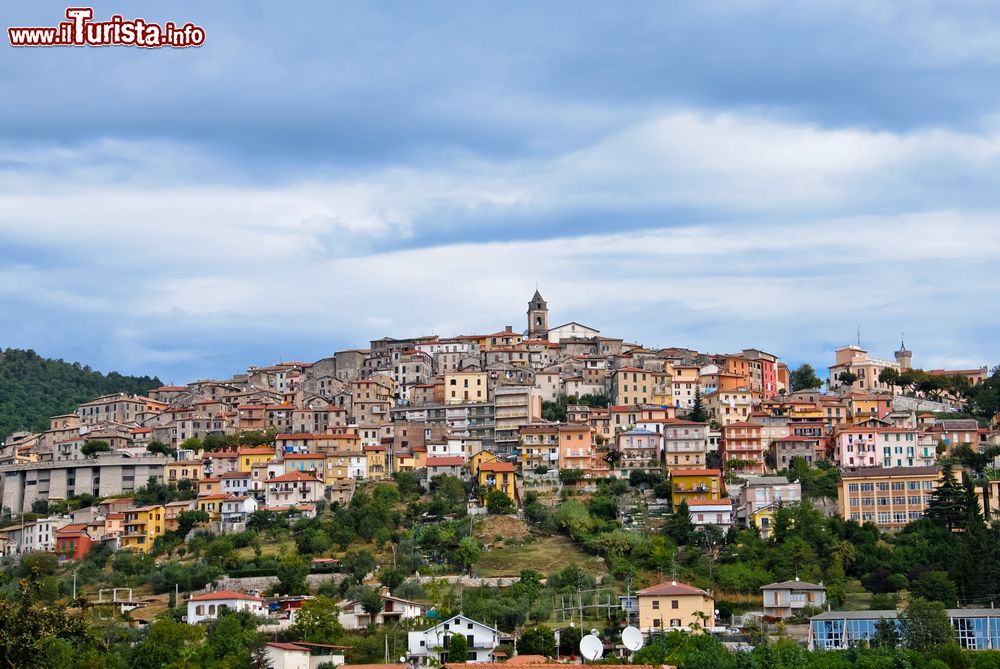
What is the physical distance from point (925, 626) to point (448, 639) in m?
16.9

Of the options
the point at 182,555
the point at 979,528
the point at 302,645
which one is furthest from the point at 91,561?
the point at 979,528

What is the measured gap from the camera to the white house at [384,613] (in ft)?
181

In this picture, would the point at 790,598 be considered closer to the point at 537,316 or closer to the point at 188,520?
the point at 188,520

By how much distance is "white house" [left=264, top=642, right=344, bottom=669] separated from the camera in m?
49.0

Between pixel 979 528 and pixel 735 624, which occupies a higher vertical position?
pixel 979 528

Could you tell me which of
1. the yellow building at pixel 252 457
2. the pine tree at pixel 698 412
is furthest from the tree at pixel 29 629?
the pine tree at pixel 698 412

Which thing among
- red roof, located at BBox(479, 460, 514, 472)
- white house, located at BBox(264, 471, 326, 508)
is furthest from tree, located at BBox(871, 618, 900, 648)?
white house, located at BBox(264, 471, 326, 508)

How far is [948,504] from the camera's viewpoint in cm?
6462

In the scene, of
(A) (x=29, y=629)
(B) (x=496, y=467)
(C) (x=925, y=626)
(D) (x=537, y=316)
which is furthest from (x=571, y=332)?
(A) (x=29, y=629)

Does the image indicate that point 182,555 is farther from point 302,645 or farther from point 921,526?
point 921,526

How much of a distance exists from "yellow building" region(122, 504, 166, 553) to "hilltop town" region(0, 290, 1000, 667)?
120mm

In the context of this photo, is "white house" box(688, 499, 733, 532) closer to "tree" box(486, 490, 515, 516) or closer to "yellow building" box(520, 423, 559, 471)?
"tree" box(486, 490, 515, 516)

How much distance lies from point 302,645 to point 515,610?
343 inches

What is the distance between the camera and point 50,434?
9325 cm
